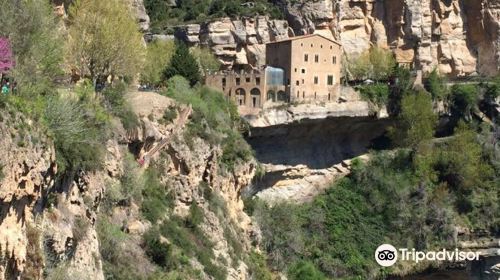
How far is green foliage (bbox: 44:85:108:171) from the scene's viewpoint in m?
19.4

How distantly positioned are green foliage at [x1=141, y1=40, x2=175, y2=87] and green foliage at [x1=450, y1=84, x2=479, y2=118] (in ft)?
66.3

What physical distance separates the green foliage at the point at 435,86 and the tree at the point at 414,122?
1.45m

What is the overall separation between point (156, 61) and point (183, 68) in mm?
4285

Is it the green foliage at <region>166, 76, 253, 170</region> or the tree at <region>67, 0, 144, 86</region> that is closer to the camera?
the tree at <region>67, 0, 144, 86</region>

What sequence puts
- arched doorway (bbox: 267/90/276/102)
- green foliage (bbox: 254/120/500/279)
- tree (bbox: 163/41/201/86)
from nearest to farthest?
tree (bbox: 163/41/201/86)
green foliage (bbox: 254/120/500/279)
arched doorway (bbox: 267/90/276/102)

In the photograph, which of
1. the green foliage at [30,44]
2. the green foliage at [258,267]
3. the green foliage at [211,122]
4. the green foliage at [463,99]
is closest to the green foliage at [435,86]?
the green foliage at [463,99]

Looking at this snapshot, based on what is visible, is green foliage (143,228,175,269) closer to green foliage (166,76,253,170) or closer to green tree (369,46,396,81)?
green foliage (166,76,253,170)

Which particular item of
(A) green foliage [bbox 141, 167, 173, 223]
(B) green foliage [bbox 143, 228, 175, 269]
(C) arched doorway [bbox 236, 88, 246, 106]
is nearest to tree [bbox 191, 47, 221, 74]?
(C) arched doorway [bbox 236, 88, 246, 106]

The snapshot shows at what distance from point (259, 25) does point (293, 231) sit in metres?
18.2

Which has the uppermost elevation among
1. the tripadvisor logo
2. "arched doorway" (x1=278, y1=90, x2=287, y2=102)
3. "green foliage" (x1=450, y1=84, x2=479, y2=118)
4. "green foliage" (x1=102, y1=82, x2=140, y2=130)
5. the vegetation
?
the vegetation

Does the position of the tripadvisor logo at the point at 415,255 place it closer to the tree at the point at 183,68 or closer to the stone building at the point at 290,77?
the stone building at the point at 290,77

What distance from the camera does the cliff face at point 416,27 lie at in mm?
61281

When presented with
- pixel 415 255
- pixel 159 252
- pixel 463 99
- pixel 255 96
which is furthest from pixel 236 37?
pixel 159 252

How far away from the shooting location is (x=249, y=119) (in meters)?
48.6
